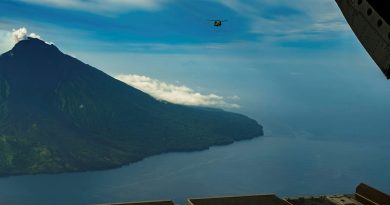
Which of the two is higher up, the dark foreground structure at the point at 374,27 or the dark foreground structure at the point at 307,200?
the dark foreground structure at the point at 374,27

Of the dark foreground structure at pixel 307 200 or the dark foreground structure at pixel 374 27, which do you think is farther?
the dark foreground structure at pixel 307 200

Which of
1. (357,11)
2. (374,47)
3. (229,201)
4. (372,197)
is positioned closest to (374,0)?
(357,11)

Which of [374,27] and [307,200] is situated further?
[307,200]

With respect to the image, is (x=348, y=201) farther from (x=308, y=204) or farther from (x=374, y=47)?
(x=374, y=47)

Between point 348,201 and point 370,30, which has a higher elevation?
point 370,30

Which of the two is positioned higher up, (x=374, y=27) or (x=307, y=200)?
(x=374, y=27)
